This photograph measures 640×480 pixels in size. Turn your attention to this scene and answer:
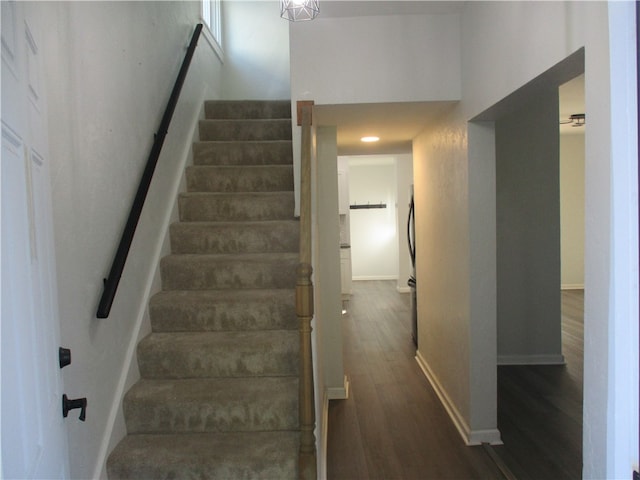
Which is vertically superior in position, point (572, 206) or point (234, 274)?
point (572, 206)

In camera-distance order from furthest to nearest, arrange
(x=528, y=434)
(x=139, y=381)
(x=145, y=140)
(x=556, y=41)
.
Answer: (x=528, y=434) < (x=145, y=140) < (x=139, y=381) < (x=556, y=41)

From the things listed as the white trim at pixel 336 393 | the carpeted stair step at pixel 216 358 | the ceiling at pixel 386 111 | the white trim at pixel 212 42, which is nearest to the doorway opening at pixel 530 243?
the ceiling at pixel 386 111

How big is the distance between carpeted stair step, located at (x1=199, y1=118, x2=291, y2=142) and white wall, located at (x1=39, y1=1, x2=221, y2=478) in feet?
3.44

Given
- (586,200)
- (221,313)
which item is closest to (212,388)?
(221,313)

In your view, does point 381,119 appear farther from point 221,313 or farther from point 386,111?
point 221,313

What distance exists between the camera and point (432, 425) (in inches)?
121

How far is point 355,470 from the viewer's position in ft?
8.40

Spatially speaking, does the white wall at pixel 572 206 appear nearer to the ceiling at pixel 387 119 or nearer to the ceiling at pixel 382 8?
the ceiling at pixel 387 119

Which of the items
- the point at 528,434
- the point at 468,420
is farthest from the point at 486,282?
the point at 528,434

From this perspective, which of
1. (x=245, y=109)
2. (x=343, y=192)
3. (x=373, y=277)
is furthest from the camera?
(x=373, y=277)

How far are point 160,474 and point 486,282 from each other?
82.1 inches

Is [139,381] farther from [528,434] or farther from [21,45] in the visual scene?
[528,434]

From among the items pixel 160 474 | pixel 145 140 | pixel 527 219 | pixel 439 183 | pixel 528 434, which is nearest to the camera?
pixel 160 474

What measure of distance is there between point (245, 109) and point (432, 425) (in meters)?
3.24
